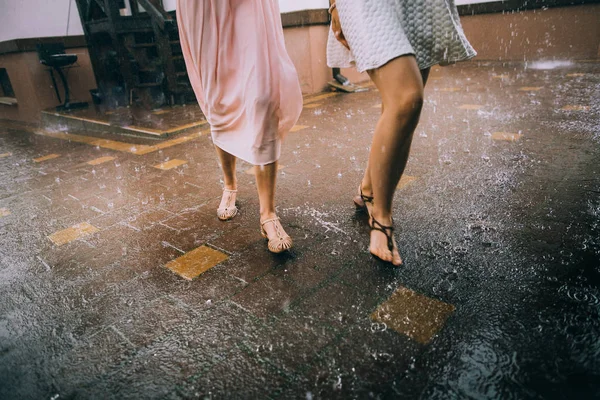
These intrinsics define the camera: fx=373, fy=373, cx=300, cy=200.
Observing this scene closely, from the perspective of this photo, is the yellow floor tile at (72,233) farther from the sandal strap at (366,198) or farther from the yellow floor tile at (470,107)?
the yellow floor tile at (470,107)

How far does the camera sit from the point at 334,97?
19.3ft

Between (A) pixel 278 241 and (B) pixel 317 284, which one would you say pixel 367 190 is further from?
(B) pixel 317 284

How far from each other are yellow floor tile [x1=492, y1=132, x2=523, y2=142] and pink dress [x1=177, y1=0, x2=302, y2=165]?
2106mm

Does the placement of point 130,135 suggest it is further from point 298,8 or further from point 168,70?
point 298,8

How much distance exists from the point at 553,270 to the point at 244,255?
1.34m

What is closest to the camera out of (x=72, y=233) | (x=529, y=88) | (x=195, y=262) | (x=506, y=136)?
(x=195, y=262)

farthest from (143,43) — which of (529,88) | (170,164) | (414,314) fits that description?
(414,314)

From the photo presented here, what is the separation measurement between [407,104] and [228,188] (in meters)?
1.27

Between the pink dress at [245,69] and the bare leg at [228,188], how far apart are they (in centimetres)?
25

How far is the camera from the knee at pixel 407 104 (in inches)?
55.6

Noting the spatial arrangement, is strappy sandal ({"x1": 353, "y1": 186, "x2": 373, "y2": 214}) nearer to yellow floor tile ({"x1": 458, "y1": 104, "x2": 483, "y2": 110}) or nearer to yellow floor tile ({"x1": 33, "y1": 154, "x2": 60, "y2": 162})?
yellow floor tile ({"x1": 458, "y1": 104, "x2": 483, "y2": 110})

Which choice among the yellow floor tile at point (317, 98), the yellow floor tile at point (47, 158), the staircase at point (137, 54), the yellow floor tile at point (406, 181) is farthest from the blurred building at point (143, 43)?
the yellow floor tile at point (406, 181)

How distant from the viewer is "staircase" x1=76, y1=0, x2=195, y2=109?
18.6 feet

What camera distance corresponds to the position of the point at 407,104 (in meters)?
1.43
